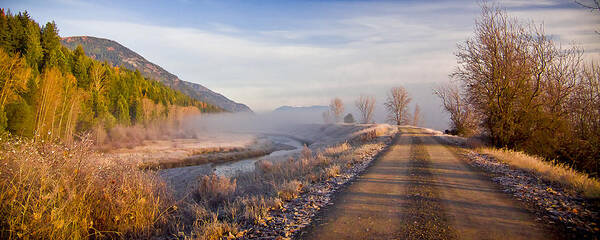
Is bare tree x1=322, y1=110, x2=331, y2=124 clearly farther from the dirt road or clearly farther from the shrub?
the dirt road

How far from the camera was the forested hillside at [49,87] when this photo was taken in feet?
66.8

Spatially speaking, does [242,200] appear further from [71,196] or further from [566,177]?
[566,177]

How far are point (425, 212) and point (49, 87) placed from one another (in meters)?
31.5

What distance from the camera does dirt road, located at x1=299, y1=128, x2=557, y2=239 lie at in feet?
15.4

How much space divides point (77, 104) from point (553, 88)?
41918mm

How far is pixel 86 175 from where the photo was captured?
17.8 ft

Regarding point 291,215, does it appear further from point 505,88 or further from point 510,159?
point 505,88

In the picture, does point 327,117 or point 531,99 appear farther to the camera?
point 327,117

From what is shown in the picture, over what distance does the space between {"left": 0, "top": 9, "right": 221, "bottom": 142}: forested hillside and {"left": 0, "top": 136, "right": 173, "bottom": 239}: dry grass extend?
3466 millimetres

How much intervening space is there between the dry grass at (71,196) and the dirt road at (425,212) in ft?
12.8

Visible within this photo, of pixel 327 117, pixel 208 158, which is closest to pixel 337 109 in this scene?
pixel 327 117

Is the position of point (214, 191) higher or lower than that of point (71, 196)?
lower

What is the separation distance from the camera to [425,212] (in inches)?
226

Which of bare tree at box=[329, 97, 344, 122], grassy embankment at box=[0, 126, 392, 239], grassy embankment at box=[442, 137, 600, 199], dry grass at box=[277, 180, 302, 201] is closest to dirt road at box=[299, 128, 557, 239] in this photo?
dry grass at box=[277, 180, 302, 201]
